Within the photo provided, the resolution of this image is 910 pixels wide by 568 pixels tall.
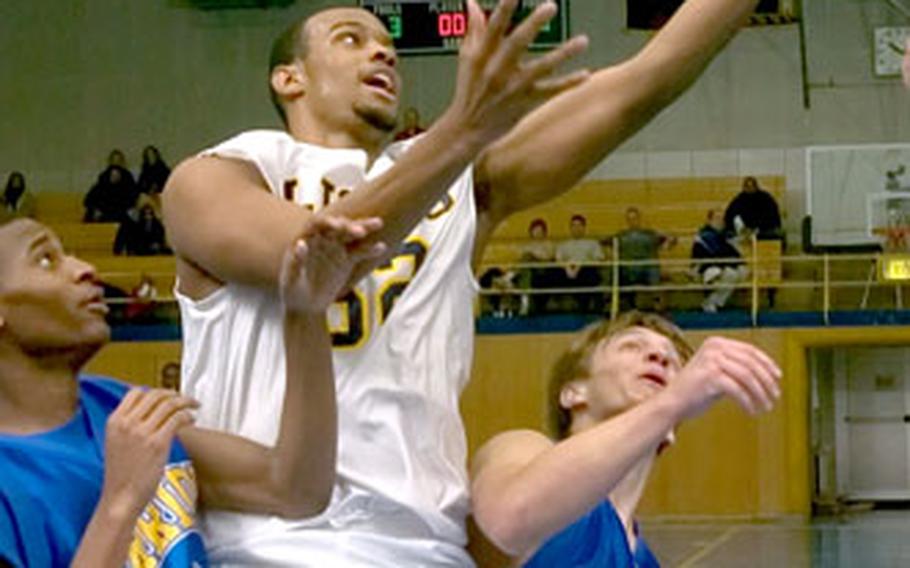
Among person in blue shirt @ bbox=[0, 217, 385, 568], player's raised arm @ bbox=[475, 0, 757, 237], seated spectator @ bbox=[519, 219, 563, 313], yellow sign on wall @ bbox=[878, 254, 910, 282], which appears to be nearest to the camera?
person in blue shirt @ bbox=[0, 217, 385, 568]

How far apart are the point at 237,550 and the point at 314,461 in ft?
0.90

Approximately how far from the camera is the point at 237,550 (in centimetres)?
284

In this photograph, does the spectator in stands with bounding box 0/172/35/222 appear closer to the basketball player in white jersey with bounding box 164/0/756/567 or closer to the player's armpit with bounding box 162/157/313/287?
the basketball player in white jersey with bounding box 164/0/756/567

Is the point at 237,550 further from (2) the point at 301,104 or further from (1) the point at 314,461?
(2) the point at 301,104

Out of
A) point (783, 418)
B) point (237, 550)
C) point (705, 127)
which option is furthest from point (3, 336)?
point (705, 127)

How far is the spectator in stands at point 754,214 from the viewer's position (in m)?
17.3

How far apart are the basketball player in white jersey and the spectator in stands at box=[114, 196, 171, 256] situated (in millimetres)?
15050

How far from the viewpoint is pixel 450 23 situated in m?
16.6

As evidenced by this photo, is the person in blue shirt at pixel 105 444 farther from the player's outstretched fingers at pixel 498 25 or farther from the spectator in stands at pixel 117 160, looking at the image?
the spectator in stands at pixel 117 160

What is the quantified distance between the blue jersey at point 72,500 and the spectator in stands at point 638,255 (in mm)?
14002

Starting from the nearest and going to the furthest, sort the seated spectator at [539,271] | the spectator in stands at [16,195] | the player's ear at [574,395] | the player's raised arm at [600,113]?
the player's raised arm at [600,113], the player's ear at [574,395], the seated spectator at [539,271], the spectator in stands at [16,195]

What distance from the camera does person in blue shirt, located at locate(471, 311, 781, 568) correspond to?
7.97ft

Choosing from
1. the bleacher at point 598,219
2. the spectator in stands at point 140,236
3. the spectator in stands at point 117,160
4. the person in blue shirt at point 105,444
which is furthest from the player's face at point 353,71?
the spectator in stands at point 117,160

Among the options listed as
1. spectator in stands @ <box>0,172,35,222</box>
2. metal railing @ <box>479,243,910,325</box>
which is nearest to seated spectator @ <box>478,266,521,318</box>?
metal railing @ <box>479,243,910,325</box>
